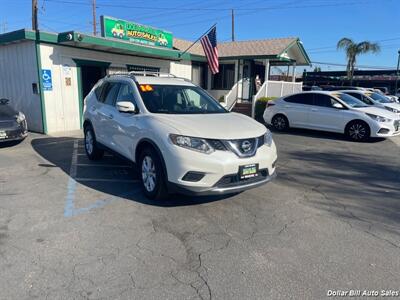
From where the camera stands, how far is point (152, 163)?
4.66 meters

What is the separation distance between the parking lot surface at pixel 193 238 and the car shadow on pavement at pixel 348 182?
33 mm

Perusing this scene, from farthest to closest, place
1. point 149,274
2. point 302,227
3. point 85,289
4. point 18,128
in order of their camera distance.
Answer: point 18,128 → point 302,227 → point 149,274 → point 85,289

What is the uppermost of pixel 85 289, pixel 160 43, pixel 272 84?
pixel 160 43

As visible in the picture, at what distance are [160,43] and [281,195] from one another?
11561 millimetres

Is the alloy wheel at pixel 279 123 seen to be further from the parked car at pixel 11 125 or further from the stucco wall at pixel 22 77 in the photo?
the parked car at pixel 11 125

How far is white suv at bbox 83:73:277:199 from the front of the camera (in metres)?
4.15

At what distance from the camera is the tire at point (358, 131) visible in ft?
33.8

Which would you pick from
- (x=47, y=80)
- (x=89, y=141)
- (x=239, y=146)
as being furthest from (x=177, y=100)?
(x=47, y=80)

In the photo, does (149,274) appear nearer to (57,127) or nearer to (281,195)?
(281,195)

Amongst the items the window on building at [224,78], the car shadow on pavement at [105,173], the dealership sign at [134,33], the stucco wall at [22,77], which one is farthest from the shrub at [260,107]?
the stucco wall at [22,77]

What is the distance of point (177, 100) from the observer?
18.2 ft

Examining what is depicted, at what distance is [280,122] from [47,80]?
8413mm

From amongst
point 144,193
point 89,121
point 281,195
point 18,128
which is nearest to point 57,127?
point 18,128

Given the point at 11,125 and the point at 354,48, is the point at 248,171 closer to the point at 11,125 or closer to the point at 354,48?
the point at 11,125
